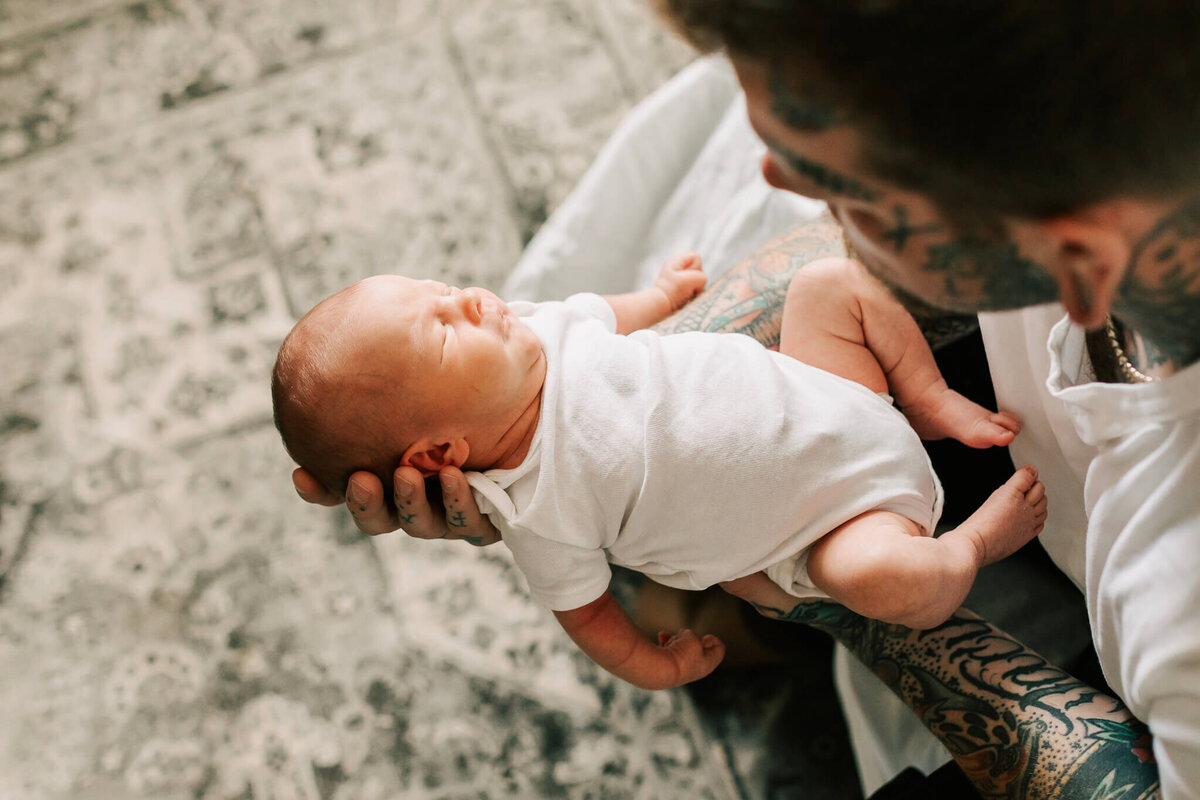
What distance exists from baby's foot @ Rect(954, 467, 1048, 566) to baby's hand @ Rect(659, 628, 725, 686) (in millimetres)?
Result: 288

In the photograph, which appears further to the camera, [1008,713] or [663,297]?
[663,297]

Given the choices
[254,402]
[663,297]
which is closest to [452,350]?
[663,297]

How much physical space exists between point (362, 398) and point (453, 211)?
2.89 feet

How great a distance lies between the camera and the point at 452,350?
0.82 metres

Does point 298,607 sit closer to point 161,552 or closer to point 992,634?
point 161,552

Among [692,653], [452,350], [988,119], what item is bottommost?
[692,653]

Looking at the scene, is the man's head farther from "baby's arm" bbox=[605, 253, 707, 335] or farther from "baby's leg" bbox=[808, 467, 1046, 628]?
"baby's arm" bbox=[605, 253, 707, 335]

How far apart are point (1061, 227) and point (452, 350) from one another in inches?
20.6

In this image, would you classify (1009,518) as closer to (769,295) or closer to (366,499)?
(769,295)

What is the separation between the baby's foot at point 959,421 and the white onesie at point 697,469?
1.8 inches

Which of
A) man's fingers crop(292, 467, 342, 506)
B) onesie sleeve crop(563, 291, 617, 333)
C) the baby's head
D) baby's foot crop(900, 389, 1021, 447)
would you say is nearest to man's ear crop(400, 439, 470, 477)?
the baby's head

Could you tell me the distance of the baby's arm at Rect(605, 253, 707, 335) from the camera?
1.04 meters

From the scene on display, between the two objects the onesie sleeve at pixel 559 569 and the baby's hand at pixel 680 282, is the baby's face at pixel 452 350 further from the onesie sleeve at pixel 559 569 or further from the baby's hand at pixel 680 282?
the baby's hand at pixel 680 282

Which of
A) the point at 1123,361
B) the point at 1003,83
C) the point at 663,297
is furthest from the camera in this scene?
the point at 663,297
